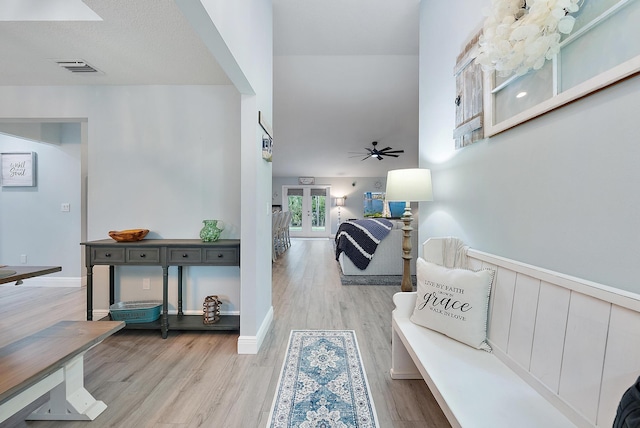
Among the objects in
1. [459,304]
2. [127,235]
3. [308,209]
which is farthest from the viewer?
[308,209]

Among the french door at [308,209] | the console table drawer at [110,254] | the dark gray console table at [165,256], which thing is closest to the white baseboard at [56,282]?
the dark gray console table at [165,256]

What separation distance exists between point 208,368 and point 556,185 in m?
2.26

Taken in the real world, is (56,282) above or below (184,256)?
below

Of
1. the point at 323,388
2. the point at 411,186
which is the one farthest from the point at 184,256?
the point at 411,186

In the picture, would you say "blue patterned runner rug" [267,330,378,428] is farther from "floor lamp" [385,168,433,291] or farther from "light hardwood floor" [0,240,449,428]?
"floor lamp" [385,168,433,291]

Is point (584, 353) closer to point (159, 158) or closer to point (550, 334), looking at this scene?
point (550, 334)

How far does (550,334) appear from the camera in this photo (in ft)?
3.32

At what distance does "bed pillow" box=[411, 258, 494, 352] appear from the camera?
1.36 m

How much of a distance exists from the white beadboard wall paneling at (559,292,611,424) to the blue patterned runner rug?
2.94ft

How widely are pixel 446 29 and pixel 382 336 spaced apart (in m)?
2.47

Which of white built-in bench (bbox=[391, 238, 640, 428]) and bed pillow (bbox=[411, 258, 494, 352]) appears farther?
bed pillow (bbox=[411, 258, 494, 352])

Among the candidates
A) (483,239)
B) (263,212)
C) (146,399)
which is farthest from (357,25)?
(146,399)

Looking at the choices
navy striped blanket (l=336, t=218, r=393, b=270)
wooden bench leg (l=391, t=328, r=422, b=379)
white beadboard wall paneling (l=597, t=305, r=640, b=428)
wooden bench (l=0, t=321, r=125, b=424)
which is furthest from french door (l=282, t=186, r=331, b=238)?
white beadboard wall paneling (l=597, t=305, r=640, b=428)

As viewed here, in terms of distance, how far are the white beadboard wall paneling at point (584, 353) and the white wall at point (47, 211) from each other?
16.5 feet
